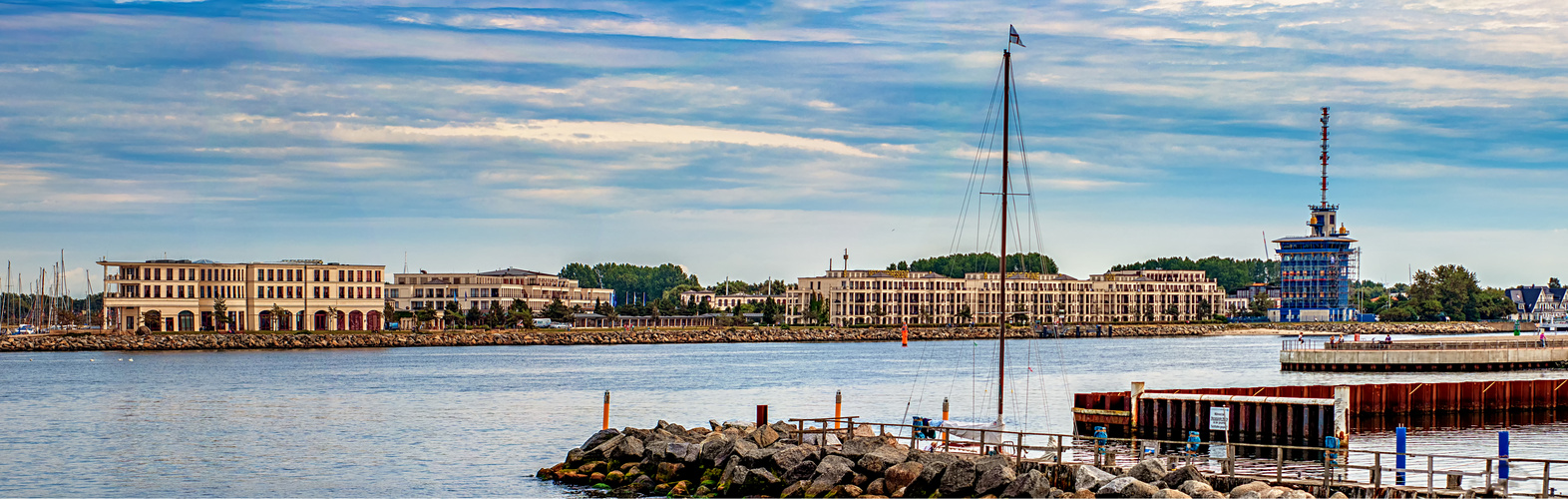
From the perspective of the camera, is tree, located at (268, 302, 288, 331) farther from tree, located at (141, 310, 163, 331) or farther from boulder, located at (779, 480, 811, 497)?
Result: boulder, located at (779, 480, 811, 497)

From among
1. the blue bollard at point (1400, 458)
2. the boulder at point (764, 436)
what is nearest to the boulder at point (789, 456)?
the boulder at point (764, 436)

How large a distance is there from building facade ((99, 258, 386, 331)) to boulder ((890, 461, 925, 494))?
161 meters

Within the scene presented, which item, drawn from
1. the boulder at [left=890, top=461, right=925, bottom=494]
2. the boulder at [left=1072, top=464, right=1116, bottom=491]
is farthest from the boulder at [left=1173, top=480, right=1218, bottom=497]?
the boulder at [left=890, top=461, right=925, bottom=494]

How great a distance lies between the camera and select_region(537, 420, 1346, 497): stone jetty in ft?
102

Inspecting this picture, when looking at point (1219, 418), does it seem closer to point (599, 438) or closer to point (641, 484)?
point (641, 484)

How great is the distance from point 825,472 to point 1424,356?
77877mm

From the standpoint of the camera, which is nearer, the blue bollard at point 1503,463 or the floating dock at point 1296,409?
the blue bollard at point 1503,463

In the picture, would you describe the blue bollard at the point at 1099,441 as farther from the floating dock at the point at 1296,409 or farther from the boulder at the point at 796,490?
the boulder at the point at 796,490

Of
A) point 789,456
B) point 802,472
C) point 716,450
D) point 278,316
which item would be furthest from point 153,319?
point 802,472

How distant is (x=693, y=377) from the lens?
336 feet

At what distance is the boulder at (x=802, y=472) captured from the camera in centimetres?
3656

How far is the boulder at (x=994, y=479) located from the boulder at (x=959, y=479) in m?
0.26

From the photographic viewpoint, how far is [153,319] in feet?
586

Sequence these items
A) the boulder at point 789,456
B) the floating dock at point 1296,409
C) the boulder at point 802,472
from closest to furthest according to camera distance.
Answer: the boulder at point 802,472, the boulder at point 789,456, the floating dock at point 1296,409
